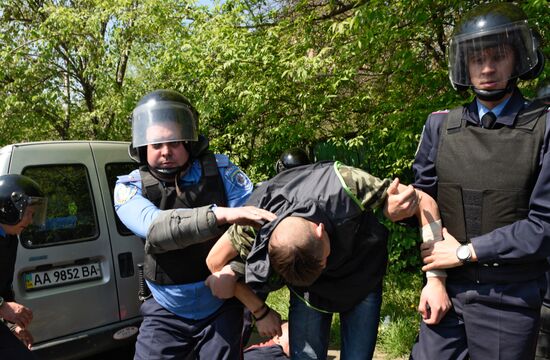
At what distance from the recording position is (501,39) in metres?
1.90

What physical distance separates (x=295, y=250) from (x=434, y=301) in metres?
0.68

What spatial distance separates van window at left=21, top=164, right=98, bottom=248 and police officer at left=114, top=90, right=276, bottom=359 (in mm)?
1544

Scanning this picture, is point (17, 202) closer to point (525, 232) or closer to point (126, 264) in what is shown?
point (126, 264)

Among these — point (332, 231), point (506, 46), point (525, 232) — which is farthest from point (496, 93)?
point (332, 231)

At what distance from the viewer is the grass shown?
4113 mm

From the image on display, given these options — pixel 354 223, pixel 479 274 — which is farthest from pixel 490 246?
pixel 354 223

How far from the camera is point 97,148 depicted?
395 centimetres

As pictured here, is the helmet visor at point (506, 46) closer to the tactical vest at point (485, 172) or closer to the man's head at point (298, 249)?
the tactical vest at point (485, 172)

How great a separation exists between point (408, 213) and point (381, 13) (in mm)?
2626

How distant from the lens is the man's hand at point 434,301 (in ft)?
6.41

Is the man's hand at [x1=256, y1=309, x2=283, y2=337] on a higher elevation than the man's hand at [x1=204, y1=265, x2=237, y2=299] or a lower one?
lower

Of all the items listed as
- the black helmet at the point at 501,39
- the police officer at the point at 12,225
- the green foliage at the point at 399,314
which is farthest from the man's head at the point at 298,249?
the green foliage at the point at 399,314

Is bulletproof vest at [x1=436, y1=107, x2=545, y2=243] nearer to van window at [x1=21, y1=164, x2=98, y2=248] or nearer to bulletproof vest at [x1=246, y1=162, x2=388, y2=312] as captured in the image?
bulletproof vest at [x1=246, y1=162, x2=388, y2=312]

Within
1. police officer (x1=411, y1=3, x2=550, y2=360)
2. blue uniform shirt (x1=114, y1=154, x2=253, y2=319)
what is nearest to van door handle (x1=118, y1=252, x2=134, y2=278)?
blue uniform shirt (x1=114, y1=154, x2=253, y2=319)
